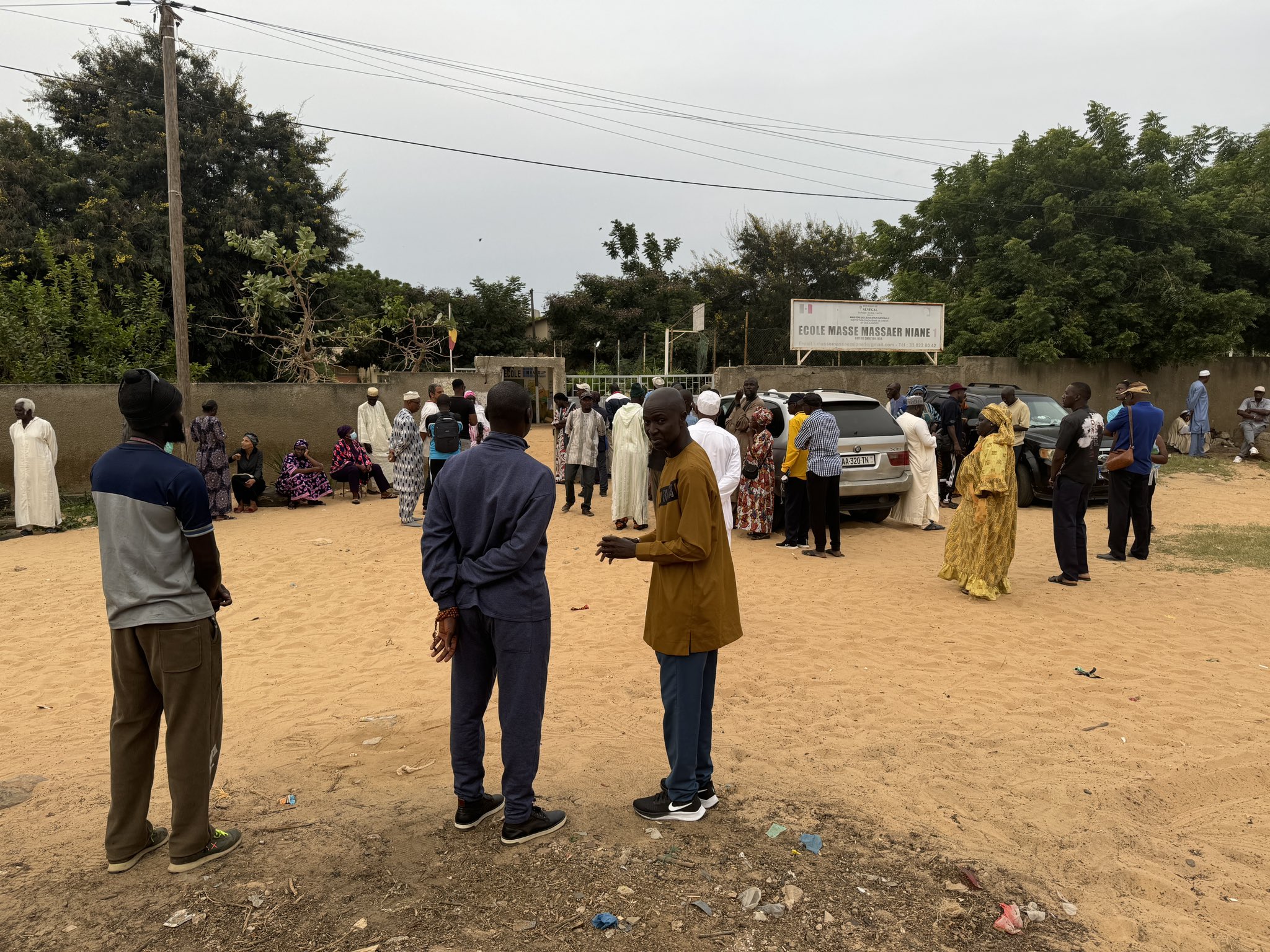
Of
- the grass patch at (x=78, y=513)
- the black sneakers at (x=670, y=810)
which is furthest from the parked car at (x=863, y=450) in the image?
the grass patch at (x=78, y=513)

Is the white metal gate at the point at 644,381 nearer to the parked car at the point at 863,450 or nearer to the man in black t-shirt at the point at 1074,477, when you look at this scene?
the parked car at the point at 863,450

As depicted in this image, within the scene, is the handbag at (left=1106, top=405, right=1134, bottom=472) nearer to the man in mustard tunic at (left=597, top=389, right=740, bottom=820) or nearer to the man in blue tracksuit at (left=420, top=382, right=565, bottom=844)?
the man in mustard tunic at (left=597, top=389, right=740, bottom=820)

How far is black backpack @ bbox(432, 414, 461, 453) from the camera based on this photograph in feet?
32.4

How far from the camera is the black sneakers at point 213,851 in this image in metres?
3.23

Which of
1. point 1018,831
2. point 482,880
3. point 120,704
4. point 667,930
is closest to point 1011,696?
point 1018,831

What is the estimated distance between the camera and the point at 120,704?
3.19 m

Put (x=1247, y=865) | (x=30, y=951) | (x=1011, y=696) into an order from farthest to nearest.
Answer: (x=1011, y=696)
(x=1247, y=865)
(x=30, y=951)

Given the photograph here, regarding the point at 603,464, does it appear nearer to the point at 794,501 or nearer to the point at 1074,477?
the point at 794,501

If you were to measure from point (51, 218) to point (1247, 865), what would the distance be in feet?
77.7

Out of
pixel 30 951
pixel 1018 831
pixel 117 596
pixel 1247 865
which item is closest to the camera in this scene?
pixel 30 951

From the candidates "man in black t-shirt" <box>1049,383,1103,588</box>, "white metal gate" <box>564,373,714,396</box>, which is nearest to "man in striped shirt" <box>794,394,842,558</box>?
"man in black t-shirt" <box>1049,383,1103,588</box>

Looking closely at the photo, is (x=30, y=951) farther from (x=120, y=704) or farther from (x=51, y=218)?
(x=51, y=218)

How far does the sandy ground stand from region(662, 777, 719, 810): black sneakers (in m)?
0.12

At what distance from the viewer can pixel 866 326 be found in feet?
58.5
